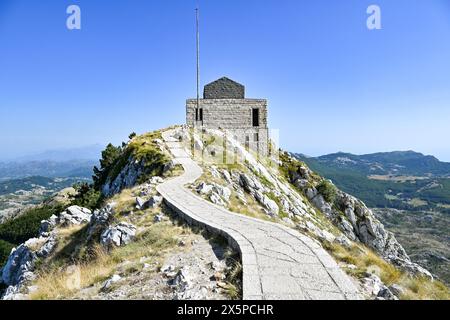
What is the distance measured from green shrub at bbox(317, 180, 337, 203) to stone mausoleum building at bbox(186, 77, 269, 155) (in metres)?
10.3

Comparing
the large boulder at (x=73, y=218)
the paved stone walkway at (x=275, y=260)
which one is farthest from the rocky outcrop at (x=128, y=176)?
the paved stone walkway at (x=275, y=260)

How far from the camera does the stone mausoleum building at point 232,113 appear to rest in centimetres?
4691

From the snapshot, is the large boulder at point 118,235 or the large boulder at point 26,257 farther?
the large boulder at point 26,257

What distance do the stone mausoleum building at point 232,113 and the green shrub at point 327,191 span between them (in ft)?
33.9

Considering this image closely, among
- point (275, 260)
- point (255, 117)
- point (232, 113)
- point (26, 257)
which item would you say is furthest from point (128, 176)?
point (275, 260)

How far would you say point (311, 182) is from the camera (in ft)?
155

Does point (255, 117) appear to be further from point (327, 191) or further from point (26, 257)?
point (26, 257)

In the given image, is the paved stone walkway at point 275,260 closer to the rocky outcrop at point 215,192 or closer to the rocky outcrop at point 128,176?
the rocky outcrop at point 215,192

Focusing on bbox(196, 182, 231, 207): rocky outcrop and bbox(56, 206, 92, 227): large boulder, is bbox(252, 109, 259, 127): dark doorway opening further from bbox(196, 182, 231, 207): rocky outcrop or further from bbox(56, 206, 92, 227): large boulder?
bbox(56, 206, 92, 227): large boulder

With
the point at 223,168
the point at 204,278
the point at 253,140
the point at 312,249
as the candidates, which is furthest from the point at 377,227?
the point at 204,278

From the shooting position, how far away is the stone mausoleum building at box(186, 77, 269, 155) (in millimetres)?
46906
